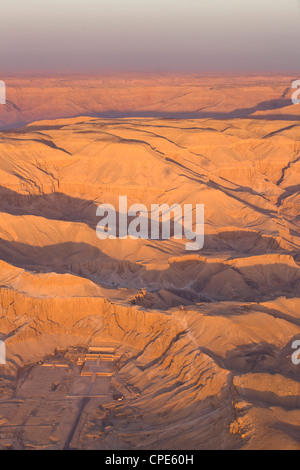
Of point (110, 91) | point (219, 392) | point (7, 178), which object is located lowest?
point (219, 392)

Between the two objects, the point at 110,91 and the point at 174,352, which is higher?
the point at 110,91

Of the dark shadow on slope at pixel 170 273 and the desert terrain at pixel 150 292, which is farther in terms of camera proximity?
the dark shadow on slope at pixel 170 273

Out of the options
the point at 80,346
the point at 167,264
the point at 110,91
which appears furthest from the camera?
the point at 110,91

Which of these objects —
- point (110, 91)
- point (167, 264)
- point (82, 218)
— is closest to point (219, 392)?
point (167, 264)

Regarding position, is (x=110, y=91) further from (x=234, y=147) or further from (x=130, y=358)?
(x=130, y=358)

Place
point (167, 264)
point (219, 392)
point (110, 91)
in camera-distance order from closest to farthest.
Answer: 1. point (219, 392)
2. point (167, 264)
3. point (110, 91)

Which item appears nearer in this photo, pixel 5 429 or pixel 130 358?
pixel 5 429

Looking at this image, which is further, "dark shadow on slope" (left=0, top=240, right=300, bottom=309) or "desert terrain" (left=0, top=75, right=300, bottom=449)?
"dark shadow on slope" (left=0, top=240, right=300, bottom=309)

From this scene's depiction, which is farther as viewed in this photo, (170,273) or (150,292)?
(170,273)
